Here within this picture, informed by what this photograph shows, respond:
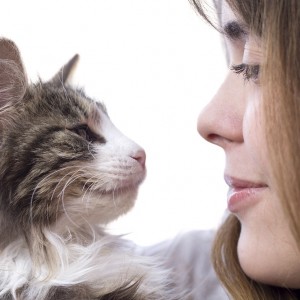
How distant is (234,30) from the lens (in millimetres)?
1002

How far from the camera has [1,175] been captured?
1089mm

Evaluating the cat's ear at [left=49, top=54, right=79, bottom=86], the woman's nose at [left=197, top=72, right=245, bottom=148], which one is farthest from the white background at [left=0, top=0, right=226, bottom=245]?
the woman's nose at [left=197, top=72, right=245, bottom=148]

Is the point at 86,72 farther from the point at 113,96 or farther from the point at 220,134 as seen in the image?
the point at 220,134

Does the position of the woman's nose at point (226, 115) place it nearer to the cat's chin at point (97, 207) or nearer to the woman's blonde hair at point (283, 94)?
the woman's blonde hair at point (283, 94)

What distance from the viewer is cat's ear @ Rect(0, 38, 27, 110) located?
3.79ft

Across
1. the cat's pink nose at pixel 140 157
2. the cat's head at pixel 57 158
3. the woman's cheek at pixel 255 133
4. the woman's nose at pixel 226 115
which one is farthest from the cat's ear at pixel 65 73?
the woman's cheek at pixel 255 133

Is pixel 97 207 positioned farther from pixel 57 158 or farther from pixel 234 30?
pixel 234 30

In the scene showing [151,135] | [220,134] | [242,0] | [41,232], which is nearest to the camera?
[242,0]

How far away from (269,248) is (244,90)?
0.30 m

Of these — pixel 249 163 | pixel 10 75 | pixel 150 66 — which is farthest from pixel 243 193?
pixel 150 66

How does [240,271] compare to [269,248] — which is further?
[240,271]

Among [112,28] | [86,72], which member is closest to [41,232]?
[86,72]

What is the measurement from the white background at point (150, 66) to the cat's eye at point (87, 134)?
55 cm

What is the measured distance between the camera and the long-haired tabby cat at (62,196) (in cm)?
108
